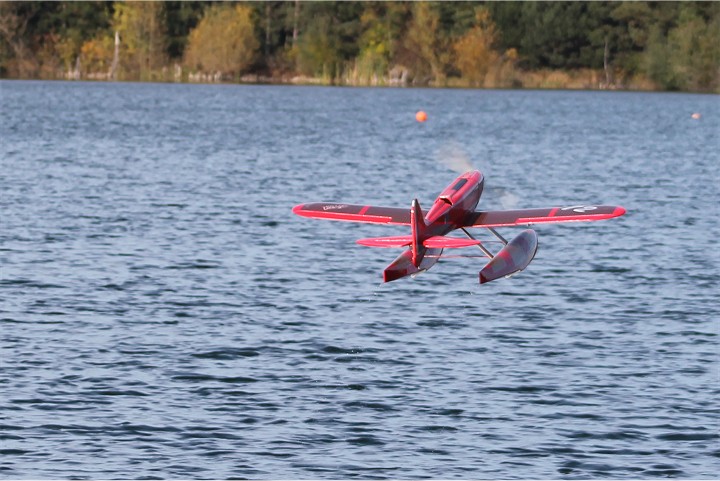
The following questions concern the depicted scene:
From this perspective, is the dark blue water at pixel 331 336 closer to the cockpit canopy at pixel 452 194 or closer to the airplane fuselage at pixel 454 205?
the airplane fuselage at pixel 454 205

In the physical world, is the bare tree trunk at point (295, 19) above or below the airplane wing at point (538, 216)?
above

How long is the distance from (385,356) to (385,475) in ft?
26.0

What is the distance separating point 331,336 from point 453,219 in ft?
15.0

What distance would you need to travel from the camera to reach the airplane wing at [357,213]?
30188 millimetres

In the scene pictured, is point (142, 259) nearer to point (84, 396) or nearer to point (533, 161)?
point (84, 396)

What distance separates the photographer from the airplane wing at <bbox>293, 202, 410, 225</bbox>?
3019 centimetres

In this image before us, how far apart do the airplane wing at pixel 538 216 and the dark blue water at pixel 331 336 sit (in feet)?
9.63

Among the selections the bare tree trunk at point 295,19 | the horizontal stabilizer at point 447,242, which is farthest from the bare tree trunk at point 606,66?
the horizontal stabilizer at point 447,242

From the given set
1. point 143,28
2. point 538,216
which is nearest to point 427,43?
point 143,28

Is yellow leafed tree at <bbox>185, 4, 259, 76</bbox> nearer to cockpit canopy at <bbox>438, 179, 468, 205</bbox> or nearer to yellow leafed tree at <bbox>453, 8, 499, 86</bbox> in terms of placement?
yellow leafed tree at <bbox>453, 8, 499, 86</bbox>

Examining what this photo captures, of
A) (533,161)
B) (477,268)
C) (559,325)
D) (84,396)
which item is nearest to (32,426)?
(84,396)

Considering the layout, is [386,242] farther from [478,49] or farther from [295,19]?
[295,19]

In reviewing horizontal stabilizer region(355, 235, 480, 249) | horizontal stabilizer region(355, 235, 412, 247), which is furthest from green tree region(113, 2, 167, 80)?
horizontal stabilizer region(355, 235, 480, 249)

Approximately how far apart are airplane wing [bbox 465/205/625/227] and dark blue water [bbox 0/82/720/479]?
294 centimetres
